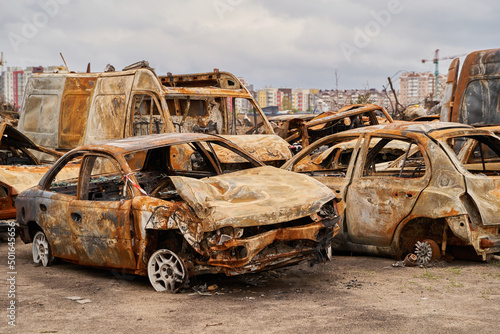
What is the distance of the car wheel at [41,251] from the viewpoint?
25.1ft

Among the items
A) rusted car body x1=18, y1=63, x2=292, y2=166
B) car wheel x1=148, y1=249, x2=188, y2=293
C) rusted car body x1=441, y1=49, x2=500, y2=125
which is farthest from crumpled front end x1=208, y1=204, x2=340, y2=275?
rusted car body x1=441, y1=49, x2=500, y2=125

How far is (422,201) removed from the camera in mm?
6879

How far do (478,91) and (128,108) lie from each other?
232 inches

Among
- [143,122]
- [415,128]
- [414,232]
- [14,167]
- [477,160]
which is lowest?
[414,232]

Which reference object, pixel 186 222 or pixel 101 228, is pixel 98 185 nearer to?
pixel 101 228

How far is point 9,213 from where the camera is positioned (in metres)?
9.09

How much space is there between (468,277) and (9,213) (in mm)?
6105

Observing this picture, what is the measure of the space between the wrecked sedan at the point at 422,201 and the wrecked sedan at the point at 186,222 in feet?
2.69

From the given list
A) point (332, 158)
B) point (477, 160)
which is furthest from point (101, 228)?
point (332, 158)

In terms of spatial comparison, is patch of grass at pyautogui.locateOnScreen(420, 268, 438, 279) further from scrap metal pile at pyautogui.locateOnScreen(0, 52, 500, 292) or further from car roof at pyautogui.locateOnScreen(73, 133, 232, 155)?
car roof at pyautogui.locateOnScreen(73, 133, 232, 155)

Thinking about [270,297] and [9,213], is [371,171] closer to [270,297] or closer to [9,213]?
[270,297]

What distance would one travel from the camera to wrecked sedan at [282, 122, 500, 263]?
22.1 feet

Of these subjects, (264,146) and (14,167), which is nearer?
(14,167)

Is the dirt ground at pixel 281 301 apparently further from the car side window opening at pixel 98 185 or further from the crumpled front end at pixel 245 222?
the car side window opening at pixel 98 185
